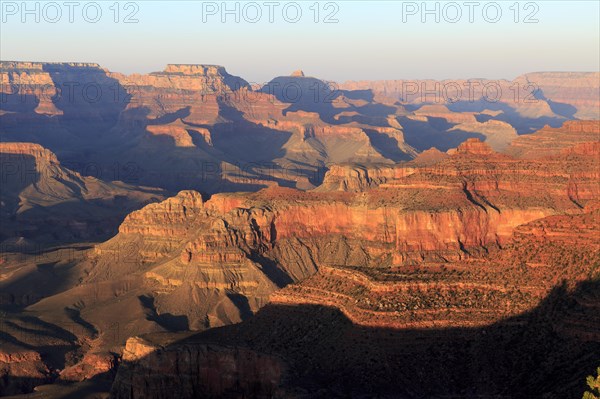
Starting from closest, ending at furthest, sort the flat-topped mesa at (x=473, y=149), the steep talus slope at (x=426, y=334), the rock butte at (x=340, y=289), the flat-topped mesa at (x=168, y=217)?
the steep talus slope at (x=426, y=334)
the rock butte at (x=340, y=289)
the flat-topped mesa at (x=473, y=149)
the flat-topped mesa at (x=168, y=217)

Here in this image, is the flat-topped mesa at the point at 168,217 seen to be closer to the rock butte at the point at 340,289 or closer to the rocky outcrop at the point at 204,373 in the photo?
Result: the rock butte at the point at 340,289

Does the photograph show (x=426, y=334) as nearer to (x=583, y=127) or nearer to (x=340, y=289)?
(x=340, y=289)

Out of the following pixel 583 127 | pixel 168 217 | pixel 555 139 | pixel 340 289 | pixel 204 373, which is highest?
pixel 583 127

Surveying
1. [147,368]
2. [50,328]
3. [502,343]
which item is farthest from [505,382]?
[50,328]

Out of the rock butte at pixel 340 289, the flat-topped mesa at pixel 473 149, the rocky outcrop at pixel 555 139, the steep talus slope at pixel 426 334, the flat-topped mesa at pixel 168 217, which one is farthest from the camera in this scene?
the rocky outcrop at pixel 555 139

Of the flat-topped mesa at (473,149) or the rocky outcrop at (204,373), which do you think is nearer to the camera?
the rocky outcrop at (204,373)

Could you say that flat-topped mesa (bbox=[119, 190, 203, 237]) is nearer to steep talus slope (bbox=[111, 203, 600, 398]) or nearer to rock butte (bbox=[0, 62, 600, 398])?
rock butte (bbox=[0, 62, 600, 398])

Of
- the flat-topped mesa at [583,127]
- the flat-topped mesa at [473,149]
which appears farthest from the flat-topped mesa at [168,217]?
the flat-topped mesa at [583,127]

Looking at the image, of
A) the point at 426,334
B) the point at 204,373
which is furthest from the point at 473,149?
the point at 426,334

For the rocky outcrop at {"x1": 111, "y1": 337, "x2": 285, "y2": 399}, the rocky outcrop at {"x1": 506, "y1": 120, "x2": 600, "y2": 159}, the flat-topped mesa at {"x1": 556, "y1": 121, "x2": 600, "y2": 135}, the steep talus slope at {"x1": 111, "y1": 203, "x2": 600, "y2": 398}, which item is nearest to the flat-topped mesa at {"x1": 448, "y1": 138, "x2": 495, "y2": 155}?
the rocky outcrop at {"x1": 506, "y1": 120, "x2": 600, "y2": 159}

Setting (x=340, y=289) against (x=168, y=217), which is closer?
(x=340, y=289)

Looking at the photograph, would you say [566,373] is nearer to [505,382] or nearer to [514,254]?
[505,382]
